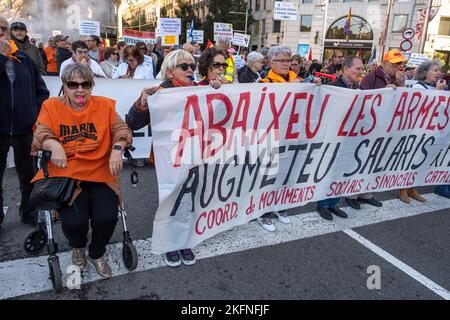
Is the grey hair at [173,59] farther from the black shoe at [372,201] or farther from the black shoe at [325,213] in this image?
the black shoe at [372,201]

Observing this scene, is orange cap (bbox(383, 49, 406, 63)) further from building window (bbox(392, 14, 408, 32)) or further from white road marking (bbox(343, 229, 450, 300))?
building window (bbox(392, 14, 408, 32))

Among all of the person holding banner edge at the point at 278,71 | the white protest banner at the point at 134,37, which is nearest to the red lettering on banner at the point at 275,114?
the person holding banner edge at the point at 278,71

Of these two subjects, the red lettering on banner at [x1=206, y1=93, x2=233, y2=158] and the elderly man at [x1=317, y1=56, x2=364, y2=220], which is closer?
the red lettering on banner at [x1=206, y1=93, x2=233, y2=158]

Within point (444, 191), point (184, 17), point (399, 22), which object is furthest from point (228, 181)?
point (184, 17)

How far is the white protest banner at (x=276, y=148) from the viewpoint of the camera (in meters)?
2.84

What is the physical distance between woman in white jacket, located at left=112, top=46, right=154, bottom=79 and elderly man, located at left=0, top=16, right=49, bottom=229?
3314 mm

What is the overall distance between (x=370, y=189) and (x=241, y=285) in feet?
7.75

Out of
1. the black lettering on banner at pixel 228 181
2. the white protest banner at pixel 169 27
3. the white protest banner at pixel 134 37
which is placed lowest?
the black lettering on banner at pixel 228 181

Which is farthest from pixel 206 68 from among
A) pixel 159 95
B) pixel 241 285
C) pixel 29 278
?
pixel 29 278

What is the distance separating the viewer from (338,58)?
1429cm

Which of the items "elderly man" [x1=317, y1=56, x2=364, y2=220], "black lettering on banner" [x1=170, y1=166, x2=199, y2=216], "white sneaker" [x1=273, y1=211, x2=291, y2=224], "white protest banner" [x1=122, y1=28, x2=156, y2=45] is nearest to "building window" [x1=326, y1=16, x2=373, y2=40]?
"white protest banner" [x1=122, y1=28, x2=156, y2=45]

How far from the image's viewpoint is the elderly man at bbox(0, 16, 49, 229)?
3.15 metres

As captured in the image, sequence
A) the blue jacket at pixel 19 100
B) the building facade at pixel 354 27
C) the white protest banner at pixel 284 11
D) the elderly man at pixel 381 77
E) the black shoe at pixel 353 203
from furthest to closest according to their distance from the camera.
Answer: the building facade at pixel 354 27
the white protest banner at pixel 284 11
the black shoe at pixel 353 203
the elderly man at pixel 381 77
the blue jacket at pixel 19 100

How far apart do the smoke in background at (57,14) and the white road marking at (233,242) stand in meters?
24.0
